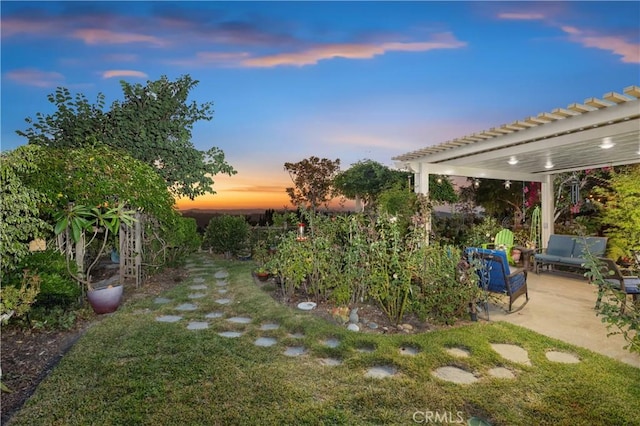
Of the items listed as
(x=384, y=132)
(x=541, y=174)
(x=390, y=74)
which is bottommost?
(x=541, y=174)

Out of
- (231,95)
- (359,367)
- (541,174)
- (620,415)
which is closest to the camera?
(620,415)

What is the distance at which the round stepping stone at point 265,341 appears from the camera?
340 cm

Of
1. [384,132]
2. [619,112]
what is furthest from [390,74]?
[619,112]

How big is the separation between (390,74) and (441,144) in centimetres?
201

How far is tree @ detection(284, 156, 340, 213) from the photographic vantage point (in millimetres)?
15742

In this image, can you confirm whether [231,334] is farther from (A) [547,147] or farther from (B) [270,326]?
(A) [547,147]

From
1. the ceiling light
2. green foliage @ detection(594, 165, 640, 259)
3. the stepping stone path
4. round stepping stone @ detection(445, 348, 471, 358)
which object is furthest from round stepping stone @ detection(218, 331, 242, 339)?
green foliage @ detection(594, 165, 640, 259)

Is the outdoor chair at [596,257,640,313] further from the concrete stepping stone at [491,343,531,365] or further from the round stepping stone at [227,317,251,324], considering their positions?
the round stepping stone at [227,317,251,324]

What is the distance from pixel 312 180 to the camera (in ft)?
52.2

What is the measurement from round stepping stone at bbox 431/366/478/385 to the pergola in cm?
370

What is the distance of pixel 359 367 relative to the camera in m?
2.85

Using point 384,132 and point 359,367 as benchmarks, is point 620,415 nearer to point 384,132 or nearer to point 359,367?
point 359,367

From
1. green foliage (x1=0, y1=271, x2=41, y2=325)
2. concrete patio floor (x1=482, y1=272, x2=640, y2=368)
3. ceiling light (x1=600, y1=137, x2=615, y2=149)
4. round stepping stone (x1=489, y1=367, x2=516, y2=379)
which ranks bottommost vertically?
concrete patio floor (x1=482, y1=272, x2=640, y2=368)

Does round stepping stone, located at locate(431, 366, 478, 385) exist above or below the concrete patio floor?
above
